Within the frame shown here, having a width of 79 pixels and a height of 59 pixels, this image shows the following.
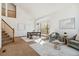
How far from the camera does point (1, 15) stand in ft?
7.14

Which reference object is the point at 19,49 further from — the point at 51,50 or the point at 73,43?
the point at 73,43

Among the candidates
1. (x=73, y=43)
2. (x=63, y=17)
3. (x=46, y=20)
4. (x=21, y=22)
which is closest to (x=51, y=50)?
(x=73, y=43)

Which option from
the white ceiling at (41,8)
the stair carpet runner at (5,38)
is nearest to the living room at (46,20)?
the white ceiling at (41,8)

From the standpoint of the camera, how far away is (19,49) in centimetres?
221

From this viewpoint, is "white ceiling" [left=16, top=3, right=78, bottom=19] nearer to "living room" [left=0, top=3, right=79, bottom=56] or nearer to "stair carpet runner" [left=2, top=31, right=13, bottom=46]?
"living room" [left=0, top=3, right=79, bottom=56]

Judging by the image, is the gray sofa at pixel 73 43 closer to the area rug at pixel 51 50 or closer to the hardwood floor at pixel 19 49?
the area rug at pixel 51 50

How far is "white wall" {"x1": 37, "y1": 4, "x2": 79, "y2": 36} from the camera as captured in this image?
221 centimetres

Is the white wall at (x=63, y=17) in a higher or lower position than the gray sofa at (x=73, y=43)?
higher

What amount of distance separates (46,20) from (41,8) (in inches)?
11.1

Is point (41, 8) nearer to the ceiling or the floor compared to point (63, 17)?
nearer to the ceiling

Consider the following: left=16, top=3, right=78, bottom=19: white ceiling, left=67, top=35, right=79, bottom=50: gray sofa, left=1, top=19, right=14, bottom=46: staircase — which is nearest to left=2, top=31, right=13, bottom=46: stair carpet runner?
left=1, top=19, right=14, bottom=46: staircase

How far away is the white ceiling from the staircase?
519 millimetres

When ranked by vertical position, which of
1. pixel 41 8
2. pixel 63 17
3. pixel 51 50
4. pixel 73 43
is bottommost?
pixel 51 50

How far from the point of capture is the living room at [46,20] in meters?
2.21
